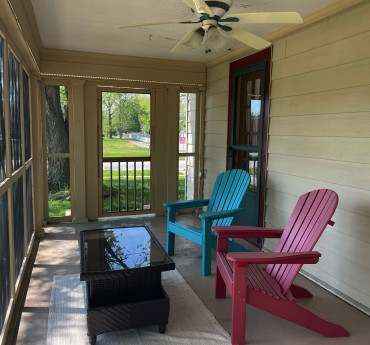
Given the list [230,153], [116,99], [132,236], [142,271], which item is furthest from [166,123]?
[142,271]

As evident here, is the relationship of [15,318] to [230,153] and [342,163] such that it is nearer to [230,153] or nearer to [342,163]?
[342,163]

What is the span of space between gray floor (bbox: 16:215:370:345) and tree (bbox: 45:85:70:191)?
1.06 m

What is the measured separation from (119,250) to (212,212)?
1.16 meters

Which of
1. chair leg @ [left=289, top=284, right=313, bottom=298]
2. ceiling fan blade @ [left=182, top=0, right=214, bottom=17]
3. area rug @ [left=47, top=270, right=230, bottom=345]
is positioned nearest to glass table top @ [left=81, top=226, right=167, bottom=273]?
area rug @ [left=47, top=270, right=230, bottom=345]

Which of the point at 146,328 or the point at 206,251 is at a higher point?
Result: the point at 206,251

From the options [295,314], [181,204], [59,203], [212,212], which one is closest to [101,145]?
[59,203]

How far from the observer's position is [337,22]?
269 cm

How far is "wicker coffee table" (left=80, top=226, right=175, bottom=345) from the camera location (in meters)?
2.04

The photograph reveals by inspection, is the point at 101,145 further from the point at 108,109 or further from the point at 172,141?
the point at 172,141

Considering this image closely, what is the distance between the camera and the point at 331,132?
109 inches

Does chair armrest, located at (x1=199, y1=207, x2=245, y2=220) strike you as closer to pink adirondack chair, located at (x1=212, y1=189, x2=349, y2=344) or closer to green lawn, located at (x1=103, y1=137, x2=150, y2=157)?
pink adirondack chair, located at (x1=212, y1=189, x2=349, y2=344)

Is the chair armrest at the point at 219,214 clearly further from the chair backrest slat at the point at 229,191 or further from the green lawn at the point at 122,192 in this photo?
the green lawn at the point at 122,192

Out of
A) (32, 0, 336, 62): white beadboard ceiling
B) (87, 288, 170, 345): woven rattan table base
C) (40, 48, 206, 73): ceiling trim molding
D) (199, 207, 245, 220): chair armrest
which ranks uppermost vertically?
(32, 0, 336, 62): white beadboard ceiling

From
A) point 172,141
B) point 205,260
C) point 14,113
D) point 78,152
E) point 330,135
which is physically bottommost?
point 205,260
